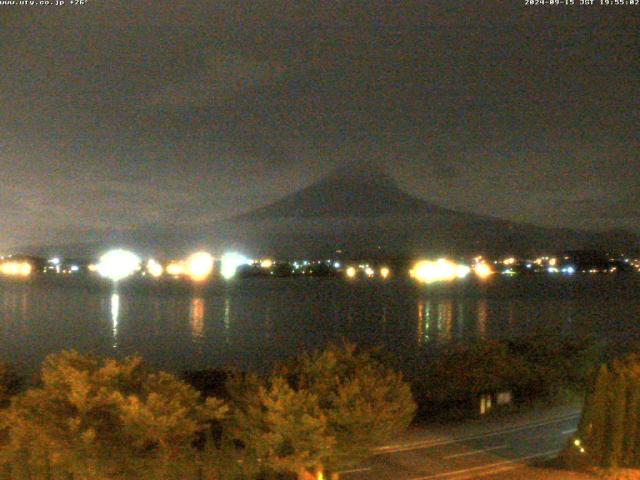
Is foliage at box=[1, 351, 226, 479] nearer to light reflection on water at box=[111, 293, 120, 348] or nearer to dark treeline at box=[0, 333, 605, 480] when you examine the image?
dark treeline at box=[0, 333, 605, 480]

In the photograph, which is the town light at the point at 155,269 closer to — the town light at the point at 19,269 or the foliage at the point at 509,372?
the town light at the point at 19,269

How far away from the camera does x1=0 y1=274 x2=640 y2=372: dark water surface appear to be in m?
42.1

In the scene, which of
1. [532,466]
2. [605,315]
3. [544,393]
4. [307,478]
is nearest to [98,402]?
[307,478]

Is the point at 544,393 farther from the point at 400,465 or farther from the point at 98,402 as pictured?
the point at 98,402

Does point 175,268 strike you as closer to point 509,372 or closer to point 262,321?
point 262,321

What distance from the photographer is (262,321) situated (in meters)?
59.0

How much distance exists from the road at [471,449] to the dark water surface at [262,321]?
14.6 m

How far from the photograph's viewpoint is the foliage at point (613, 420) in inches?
340

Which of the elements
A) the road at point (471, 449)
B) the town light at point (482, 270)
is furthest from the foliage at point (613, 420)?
the town light at point (482, 270)

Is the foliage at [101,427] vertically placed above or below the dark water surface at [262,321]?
above

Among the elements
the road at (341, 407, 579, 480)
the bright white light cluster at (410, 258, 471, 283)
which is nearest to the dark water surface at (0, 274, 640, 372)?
the road at (341, 407, 579, 480)

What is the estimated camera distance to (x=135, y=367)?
7.36 metres

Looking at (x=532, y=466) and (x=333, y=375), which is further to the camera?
(x=532, y=466)

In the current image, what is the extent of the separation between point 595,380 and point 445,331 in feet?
141
